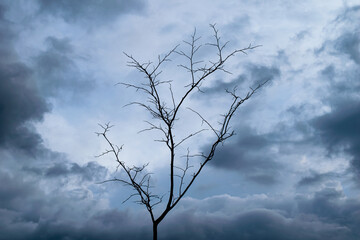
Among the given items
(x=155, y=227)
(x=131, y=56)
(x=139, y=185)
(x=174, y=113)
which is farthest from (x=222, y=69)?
(x=155, y=227)

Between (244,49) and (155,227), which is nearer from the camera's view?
(155,227)

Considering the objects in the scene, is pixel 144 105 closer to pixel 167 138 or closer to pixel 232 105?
pixel 167 138

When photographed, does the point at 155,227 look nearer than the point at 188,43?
Yes

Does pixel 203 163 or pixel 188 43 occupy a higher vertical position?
pixel 188 43

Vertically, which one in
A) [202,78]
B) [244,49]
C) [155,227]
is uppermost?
[244,49]

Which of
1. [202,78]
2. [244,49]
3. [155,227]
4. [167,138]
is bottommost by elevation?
[155,227]

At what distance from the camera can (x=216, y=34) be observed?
9281 millimetres

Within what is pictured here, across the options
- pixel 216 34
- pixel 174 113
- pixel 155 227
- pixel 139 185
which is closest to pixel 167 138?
pixel 174 113

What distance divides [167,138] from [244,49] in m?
2.81

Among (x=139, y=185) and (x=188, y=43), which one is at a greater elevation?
(x=188, y=43)

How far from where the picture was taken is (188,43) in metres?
9.30

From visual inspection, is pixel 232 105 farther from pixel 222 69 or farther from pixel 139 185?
pixel 139 185

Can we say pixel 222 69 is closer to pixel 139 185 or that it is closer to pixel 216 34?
pixel 216 34

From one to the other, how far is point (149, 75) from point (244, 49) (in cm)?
234
